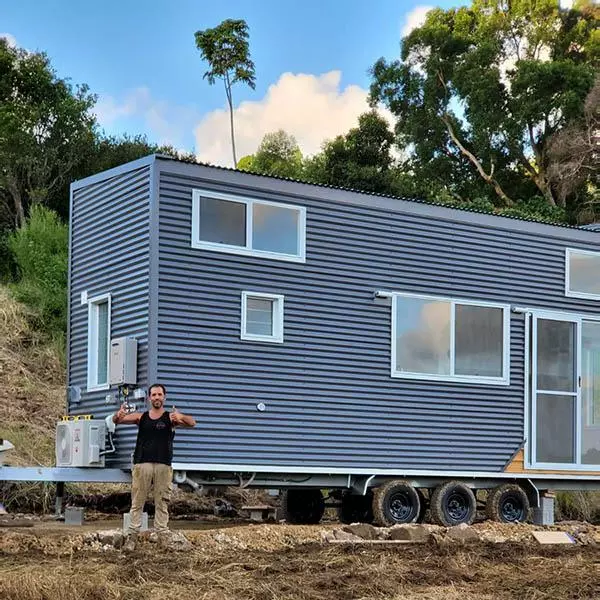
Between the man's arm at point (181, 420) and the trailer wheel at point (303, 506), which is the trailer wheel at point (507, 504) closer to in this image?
the trailer wheel at point (303, 506)

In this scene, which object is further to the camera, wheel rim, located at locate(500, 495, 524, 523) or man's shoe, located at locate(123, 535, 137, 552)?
wheel rim, located at locate(500, 495, 524, 523)

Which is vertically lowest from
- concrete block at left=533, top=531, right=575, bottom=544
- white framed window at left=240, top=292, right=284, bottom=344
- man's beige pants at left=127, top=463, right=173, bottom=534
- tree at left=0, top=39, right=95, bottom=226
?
concrete block at left=533, top=531, right=575, bottom=544

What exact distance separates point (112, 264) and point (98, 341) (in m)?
0.92

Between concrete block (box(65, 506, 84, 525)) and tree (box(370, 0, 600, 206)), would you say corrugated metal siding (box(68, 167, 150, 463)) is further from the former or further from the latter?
tree (box(370, 0, 600, 206))

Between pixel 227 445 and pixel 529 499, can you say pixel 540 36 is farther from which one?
pixel 227 445

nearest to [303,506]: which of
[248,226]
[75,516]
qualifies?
[75,516]

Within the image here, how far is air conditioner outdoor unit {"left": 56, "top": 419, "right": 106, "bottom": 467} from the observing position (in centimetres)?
1252

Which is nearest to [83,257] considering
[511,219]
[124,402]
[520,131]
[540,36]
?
[124,402]

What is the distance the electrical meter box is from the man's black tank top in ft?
3.26

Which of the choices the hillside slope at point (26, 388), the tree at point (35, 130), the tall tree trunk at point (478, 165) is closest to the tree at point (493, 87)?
the tall tree trunk at point (478, 165)

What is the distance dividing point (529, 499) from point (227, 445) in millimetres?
4571

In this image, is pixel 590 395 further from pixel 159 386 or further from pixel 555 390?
pixel 159 386

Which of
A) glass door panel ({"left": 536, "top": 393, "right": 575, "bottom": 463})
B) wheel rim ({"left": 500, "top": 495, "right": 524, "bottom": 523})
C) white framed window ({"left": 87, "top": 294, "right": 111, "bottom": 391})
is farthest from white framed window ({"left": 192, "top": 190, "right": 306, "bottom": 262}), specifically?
wheel rim ({"left": 500, "top": 495, "right": 524, "bottom": 523})

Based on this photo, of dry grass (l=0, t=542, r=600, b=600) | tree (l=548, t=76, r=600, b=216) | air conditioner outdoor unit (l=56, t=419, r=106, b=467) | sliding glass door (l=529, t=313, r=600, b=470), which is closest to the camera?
dry grass (l=0, t=542, r=600, b=600)
